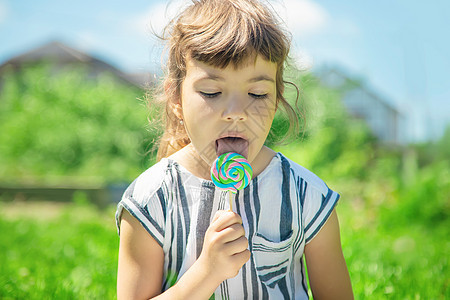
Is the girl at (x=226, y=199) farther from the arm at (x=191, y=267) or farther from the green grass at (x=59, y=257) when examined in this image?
the green grass at (x=59, y=257)

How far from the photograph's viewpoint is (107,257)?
351cm

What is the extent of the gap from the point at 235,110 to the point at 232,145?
0.54 feet

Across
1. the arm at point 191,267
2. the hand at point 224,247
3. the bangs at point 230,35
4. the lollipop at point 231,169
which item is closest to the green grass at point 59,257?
the arm at point 191,267

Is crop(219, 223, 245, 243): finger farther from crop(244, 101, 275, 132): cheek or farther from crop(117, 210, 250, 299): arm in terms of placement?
crop(244, 101, 275, 132): cheek

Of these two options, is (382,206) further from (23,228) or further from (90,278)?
(23,228)

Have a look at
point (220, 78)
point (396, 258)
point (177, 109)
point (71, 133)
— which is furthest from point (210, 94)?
point (71, 133)

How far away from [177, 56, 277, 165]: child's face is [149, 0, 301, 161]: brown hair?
42 mm

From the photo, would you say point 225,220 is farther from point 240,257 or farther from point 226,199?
point 226,199

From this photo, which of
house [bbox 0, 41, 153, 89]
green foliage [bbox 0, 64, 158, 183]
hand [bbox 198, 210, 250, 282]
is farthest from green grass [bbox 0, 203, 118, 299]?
house [bbox 0, 41, 153, 89]

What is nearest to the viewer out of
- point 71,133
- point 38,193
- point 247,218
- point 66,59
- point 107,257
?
point 247,218

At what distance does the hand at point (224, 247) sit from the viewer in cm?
165

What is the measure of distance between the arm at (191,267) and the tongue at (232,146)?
249 millimetres

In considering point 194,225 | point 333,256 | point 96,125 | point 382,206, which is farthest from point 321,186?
point 96,125

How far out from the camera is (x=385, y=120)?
2392cm
